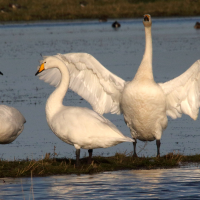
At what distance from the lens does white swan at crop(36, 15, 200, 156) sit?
8.71 m

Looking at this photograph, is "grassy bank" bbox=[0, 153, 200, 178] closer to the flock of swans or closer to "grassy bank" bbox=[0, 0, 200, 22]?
the flock of swans

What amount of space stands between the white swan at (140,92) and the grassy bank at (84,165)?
0.72 metres

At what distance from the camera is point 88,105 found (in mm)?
13047

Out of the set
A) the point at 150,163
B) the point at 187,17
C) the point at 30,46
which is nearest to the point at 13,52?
the point at 30,46

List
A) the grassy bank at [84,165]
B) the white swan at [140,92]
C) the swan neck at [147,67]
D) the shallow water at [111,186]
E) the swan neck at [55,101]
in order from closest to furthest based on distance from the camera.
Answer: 1. the shallow water at [111,186]
2. the grassy bank at [84,165]
3. the swan neck at [55,101]
4. the white swan at [140,92]
5. the swan neck at [147,67]

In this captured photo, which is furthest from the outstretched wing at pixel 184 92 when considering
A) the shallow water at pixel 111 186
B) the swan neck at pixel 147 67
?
the shallow water at pixel 111 186

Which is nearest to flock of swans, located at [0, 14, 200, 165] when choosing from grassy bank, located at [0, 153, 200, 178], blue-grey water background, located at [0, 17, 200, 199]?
grassy bank, located at [0, 153, 200, 178]

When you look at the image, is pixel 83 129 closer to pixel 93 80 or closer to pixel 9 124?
pixel 9 124

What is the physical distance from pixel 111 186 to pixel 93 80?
3257 millimetres

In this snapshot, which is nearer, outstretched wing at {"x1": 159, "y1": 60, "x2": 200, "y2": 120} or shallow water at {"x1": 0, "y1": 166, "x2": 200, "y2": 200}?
shallow water at {"x1": 0, "y1": 166, "x2": 200, "y2": 200}

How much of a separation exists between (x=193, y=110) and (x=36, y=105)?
499cm

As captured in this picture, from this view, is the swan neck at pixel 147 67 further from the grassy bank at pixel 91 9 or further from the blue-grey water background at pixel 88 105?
the grassy bank at pixel 91 9

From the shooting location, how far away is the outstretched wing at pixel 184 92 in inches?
351

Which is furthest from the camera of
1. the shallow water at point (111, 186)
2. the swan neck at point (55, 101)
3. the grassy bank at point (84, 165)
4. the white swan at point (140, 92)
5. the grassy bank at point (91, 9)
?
the grassy bank at point (91, 9)
